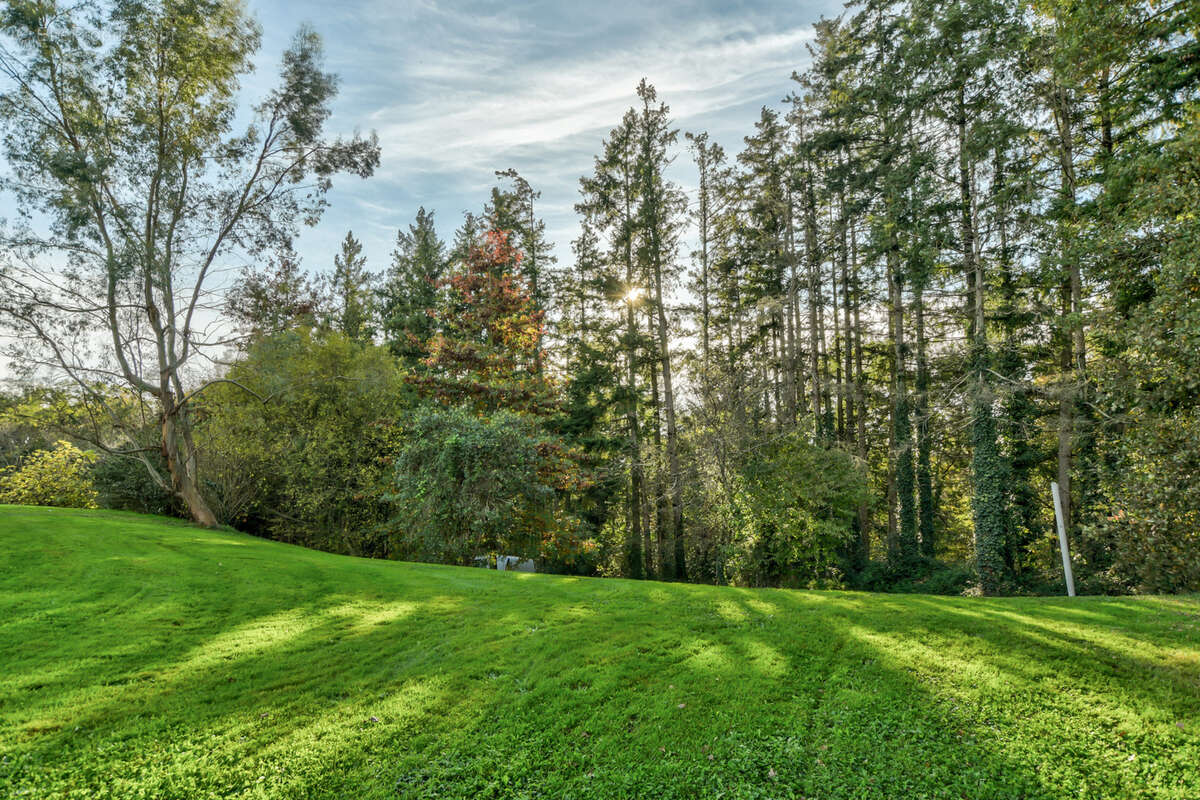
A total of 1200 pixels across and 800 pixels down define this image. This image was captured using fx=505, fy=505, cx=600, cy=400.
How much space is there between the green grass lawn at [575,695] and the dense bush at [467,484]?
203 inches

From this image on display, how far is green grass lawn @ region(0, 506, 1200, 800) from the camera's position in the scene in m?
3.79

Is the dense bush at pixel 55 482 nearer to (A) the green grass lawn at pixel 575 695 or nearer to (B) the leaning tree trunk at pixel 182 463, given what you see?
(B) the leaning tree trunk at pixel 182 463

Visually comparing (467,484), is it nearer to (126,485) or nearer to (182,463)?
(182,463)

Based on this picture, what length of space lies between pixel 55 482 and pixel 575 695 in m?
19.2

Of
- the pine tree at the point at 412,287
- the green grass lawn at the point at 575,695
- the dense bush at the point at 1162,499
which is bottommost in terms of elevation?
the green grass lawn at the point at 575,695

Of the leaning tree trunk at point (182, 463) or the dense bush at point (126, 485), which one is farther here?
the dense bush at point (126, 485)

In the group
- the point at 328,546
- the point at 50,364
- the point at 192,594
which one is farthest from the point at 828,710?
the point at 50,364

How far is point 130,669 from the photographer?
4965mm

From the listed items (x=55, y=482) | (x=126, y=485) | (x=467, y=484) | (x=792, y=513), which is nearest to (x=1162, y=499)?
(x=792, y=513)

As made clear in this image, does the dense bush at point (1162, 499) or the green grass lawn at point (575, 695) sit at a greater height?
the dense bush at point (1162, 499)

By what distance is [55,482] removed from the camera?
15203mm

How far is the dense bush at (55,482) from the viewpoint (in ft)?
49.4

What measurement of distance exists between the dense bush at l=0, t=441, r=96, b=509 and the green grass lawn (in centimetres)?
1059

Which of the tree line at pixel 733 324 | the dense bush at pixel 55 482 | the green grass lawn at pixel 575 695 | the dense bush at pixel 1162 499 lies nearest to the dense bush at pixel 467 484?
the tree line at pixel 733 324
